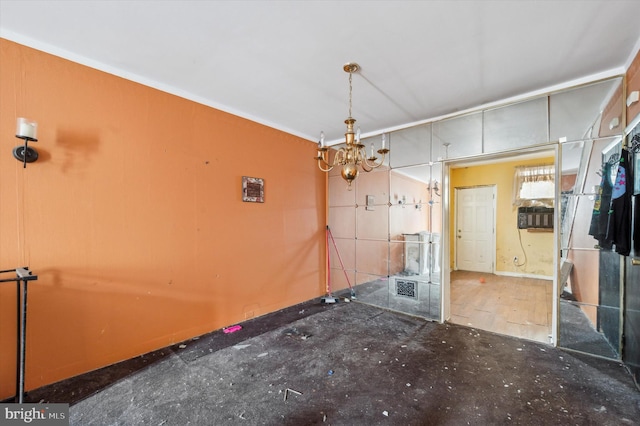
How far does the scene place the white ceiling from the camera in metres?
1.78

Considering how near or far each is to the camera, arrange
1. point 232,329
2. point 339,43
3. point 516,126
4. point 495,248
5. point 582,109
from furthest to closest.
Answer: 1. point 495,248
2. point 232,329
3. point 516,126
4. point 582,109
5. point 339,43

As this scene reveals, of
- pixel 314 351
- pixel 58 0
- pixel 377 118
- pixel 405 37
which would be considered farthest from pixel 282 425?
pixel 377 118

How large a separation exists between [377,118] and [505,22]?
5.95 feet

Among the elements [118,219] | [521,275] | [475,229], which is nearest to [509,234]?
[475,229]

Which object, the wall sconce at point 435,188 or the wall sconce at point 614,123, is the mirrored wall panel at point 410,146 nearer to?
the wall sconce at point 435,188

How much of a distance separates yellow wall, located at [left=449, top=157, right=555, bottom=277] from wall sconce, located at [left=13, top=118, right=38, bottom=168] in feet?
24.1

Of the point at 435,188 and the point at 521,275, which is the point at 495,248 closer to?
the point at 521,275

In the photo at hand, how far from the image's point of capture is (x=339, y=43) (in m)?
2.11

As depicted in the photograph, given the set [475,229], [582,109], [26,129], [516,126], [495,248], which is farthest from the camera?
[475,229]

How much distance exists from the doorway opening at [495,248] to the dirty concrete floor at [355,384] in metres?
1.31

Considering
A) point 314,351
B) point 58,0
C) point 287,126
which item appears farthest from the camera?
point 287,126

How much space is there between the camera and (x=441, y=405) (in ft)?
6.21

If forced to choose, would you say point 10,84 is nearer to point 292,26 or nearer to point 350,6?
point 292,26

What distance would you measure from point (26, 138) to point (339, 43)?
2432mm
